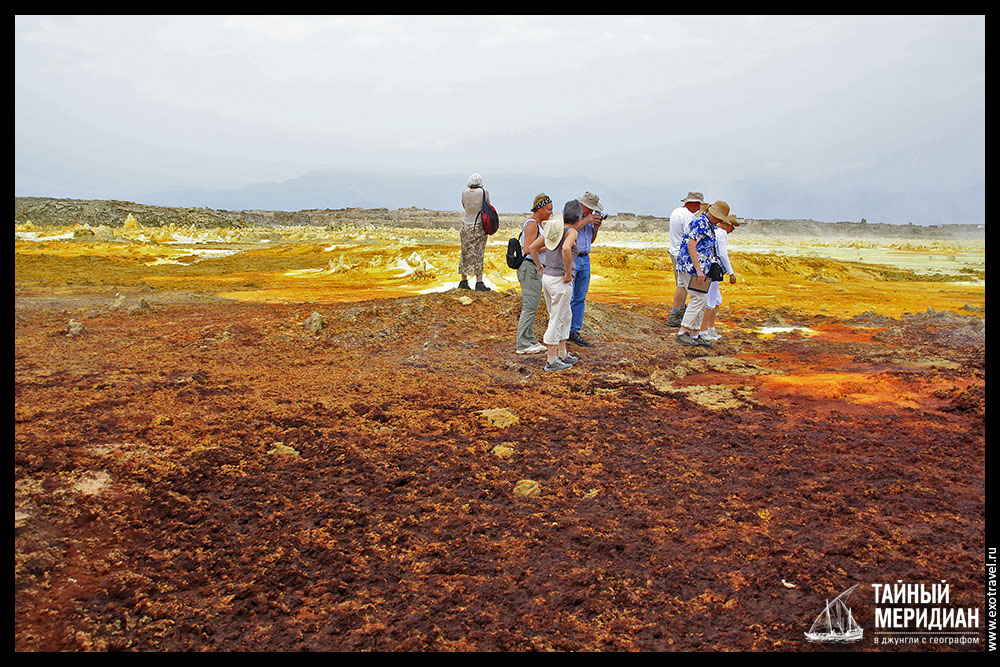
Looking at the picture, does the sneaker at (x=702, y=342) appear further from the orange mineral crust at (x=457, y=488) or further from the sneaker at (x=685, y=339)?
the orange mineral crust at (x=457, y=488)

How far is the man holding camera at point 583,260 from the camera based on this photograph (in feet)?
21.9

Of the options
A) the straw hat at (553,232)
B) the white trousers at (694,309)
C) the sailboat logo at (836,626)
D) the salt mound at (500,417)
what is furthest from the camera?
the white trousers at (694,309)

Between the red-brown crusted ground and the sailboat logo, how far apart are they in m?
0.04

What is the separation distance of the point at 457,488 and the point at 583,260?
4.12m

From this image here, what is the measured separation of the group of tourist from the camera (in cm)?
573

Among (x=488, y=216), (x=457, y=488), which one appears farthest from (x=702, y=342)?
(x=457, y=488)

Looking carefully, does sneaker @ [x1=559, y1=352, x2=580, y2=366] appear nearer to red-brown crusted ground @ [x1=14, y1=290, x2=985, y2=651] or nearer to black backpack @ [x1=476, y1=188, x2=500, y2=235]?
red-brown crusted ground @ [x1=14, y1=290, x2=985, y2=651]

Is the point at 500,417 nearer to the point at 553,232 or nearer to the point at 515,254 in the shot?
the point at 553,232

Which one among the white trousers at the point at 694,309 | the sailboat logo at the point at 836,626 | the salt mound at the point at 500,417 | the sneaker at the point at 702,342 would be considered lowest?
the sailboat logo at the point at 836,626

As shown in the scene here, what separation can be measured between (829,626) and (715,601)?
0.40 m

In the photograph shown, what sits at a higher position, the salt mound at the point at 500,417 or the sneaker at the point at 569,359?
the sneaker at the point at 569,359

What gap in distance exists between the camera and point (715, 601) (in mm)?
2367

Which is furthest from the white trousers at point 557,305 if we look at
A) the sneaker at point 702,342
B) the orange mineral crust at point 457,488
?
the sneaker at point 702,342
